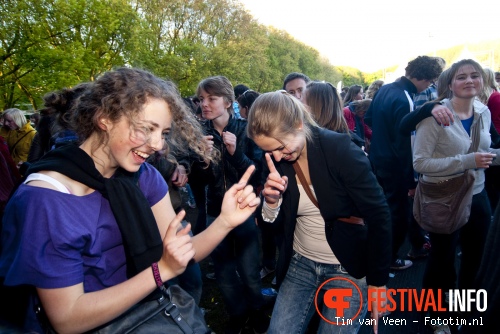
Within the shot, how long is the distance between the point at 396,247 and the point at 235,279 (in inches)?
83.8

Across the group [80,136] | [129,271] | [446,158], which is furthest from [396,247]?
[80,136]

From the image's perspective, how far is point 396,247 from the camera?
160 inches

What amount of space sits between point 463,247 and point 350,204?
157cm

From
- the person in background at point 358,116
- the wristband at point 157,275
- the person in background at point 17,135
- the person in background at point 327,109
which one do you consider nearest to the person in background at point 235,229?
the person in background at point 327,109

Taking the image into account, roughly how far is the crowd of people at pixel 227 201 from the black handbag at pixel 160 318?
4 cm

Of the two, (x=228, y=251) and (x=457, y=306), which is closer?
(x=457, y=306)

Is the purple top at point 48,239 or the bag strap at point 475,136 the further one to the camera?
the bag strap at point 475,136

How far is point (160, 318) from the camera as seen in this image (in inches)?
55.7

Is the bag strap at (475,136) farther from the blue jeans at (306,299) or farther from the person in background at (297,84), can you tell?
the person in background at (297,84)

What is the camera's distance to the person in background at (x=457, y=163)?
2.74 m

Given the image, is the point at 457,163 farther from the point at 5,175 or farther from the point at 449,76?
the point at 5,175

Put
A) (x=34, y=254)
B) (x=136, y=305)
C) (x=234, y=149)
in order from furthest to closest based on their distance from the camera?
(x=234, y=149), (x=136, y=305), (x=34, y=254)

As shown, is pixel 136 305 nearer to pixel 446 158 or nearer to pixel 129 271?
pixel 129 271

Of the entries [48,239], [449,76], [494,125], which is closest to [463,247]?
[449,76]
